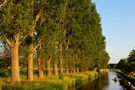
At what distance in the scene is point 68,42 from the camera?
74250 millimetres

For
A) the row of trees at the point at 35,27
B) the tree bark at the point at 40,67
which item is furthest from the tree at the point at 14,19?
the tree bark at the point at 40,67

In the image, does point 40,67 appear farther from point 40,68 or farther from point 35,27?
Result: point 35,27

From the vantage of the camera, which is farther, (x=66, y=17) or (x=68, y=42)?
(x=68, y=42)

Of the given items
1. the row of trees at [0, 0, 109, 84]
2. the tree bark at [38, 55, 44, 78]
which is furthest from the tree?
the tree bark at [38, 55, 44, 78]

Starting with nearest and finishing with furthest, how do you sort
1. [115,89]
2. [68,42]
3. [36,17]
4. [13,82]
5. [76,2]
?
[13,82] → [36,17] → [115,89] → [76,2] → [68,42]

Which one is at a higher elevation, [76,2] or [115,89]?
[76,2]

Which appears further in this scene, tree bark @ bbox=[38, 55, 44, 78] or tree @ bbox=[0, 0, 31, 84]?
tree bark @ bbox=[38, 55, 44, 78]

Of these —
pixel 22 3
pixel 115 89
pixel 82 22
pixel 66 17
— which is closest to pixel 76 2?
pixel 66 17

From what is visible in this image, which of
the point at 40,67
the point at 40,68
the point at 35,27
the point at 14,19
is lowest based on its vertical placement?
the point at 40,68

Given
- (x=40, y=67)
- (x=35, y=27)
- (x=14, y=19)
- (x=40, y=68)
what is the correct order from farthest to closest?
(x=40, y=67)
(x=40, y=68)
(x=35, y=27)
(x=14, y=19)

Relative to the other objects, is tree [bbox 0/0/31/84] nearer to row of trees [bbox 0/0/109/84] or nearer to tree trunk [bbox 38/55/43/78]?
row of trees [bbox 0/0/109/84]

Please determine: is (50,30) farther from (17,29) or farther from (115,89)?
(115,89)

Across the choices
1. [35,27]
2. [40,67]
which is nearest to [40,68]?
[40,67]

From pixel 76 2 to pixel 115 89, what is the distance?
17.5 meters
